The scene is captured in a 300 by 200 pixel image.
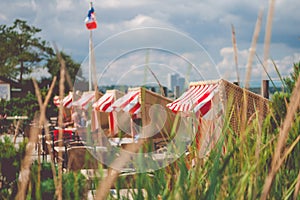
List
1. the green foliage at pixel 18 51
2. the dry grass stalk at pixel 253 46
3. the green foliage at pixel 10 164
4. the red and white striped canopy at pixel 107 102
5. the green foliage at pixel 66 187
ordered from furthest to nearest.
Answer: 1. the green foliage at pixel 18 51
2. the red and white striped canopy at pixel 107 102
3. the green foliage at pixel 10 164
4. the green foliage at pixel 66 187
5. the dry grass stalk at pixel 253 46

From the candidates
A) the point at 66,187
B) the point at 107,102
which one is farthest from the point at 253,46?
the point at 107,102

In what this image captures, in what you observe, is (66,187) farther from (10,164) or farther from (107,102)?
(107,102)

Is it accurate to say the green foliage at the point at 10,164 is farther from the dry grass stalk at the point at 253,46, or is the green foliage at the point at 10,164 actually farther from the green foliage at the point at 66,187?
the dry grass stalk at the point at 253,46

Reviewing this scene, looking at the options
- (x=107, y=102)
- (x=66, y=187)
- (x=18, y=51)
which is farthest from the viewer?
(x=18, y=51)

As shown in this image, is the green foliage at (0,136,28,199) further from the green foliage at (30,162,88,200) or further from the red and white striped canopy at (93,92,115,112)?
the red and white striped canopy at (93,92,115,112)

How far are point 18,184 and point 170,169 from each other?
23.8 inches

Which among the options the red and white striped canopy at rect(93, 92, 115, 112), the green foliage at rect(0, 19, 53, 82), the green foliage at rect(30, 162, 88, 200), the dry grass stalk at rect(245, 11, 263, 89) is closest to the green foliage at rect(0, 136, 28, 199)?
the green foliage at rect(30, 162, 88, 200)

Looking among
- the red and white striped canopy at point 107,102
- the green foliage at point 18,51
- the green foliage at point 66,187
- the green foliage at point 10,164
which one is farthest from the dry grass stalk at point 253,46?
the green foliage at point 18,51

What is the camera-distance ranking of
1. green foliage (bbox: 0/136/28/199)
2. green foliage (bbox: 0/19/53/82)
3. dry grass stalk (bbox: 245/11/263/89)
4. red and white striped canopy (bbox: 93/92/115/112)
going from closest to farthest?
dry grass stalk (bbox: 245/11/263/89)
green foliage (bbox: 0/136/28/199)
red and white striped canopy (bbox: 93/92/115/112)
green foliage (bbox: 0/19/53/82)

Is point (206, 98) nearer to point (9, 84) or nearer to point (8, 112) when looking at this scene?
point (8, 112)

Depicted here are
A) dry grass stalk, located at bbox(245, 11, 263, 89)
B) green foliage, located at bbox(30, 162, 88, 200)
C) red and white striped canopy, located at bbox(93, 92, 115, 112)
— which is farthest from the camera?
red and white striped canopy, located at bbox(93, 92, 115, 112)

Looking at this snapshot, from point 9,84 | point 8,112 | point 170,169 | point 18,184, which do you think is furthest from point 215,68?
point 9,84

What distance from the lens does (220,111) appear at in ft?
10.00

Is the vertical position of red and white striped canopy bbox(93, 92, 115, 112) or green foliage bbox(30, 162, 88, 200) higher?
red and white striped canopy bbox(93, 92, 115, 112)
